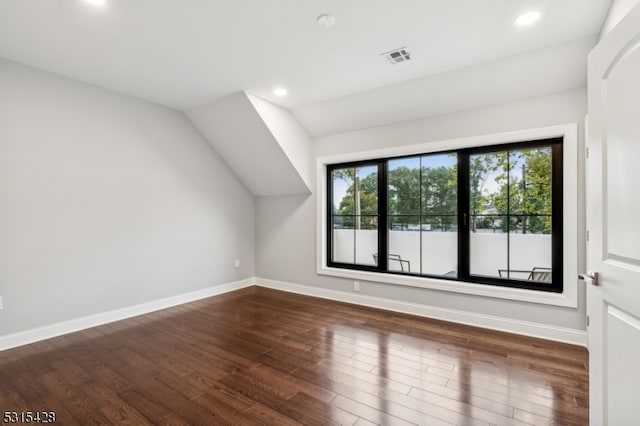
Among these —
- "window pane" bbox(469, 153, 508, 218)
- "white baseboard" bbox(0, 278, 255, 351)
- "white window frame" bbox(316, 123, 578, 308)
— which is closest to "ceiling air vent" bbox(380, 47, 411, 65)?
"white window frame" bbox(316, 123, 578, 308)

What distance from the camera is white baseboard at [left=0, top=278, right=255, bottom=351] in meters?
2.89

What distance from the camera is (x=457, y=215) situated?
3.61m

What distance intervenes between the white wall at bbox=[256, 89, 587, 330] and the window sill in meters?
0.06

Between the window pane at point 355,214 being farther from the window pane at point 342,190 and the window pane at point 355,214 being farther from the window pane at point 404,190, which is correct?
the window pane at point 404,190

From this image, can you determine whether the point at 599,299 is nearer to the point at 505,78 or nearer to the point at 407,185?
the point at 505,78

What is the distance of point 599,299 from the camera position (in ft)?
4.80

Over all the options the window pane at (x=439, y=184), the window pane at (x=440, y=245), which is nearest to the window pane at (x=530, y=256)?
the window pane at (x=440, y=245)

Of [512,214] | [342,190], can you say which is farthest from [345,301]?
[512,214]

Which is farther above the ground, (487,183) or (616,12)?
(616,12)

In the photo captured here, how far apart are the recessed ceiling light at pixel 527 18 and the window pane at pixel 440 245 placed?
6.54 ft

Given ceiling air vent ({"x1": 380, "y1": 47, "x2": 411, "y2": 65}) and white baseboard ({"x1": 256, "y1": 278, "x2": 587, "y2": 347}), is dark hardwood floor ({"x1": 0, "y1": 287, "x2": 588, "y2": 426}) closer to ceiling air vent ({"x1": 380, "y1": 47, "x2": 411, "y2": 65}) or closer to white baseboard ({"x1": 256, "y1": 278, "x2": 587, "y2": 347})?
white baseboard ({"x1": 256, "y1": 278, "x2": 587, "y2": 347})

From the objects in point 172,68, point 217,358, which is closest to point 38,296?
point 217,358

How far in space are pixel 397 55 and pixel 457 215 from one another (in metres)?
1.91

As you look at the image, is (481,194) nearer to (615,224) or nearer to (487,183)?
(487,183)
